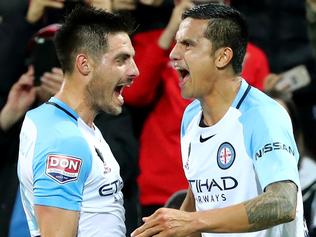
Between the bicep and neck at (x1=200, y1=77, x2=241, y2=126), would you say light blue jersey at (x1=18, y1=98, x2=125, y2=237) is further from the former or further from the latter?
neck at (x1=200, y1=77, x2=241, y2=126)

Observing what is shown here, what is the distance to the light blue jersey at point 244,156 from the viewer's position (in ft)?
12.9

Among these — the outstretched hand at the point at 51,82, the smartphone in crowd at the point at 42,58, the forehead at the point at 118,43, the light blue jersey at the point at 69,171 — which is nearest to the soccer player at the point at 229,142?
the forehead at the point at 118,43

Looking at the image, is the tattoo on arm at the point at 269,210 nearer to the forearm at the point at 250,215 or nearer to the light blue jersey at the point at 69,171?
the forearm at the point at 250,215

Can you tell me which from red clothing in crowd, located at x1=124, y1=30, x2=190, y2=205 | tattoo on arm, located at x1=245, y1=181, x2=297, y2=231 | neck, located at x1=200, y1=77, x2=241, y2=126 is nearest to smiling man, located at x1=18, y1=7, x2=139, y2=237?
neck, located at x1=200, y1=77, x2=241, y2=126

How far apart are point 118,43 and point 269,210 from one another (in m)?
1.02

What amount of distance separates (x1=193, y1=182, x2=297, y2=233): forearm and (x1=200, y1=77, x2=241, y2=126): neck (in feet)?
2.12

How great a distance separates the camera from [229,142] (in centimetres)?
420

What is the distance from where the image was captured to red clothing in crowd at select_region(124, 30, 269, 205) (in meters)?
5.59

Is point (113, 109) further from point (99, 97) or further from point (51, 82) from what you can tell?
point (51, 82)

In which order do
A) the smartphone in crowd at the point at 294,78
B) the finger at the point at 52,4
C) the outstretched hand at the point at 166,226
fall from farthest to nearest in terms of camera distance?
the smartphone in crowd at the point at 294,78 → the finger at the point at 52,4 → the outstretched hand at the point at 166,226

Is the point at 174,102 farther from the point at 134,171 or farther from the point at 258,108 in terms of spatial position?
the point at 258,108

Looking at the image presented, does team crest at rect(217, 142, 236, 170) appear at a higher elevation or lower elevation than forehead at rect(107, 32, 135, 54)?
lower

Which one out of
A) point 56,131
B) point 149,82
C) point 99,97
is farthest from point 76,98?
point 149,82

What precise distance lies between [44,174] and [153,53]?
184cm
